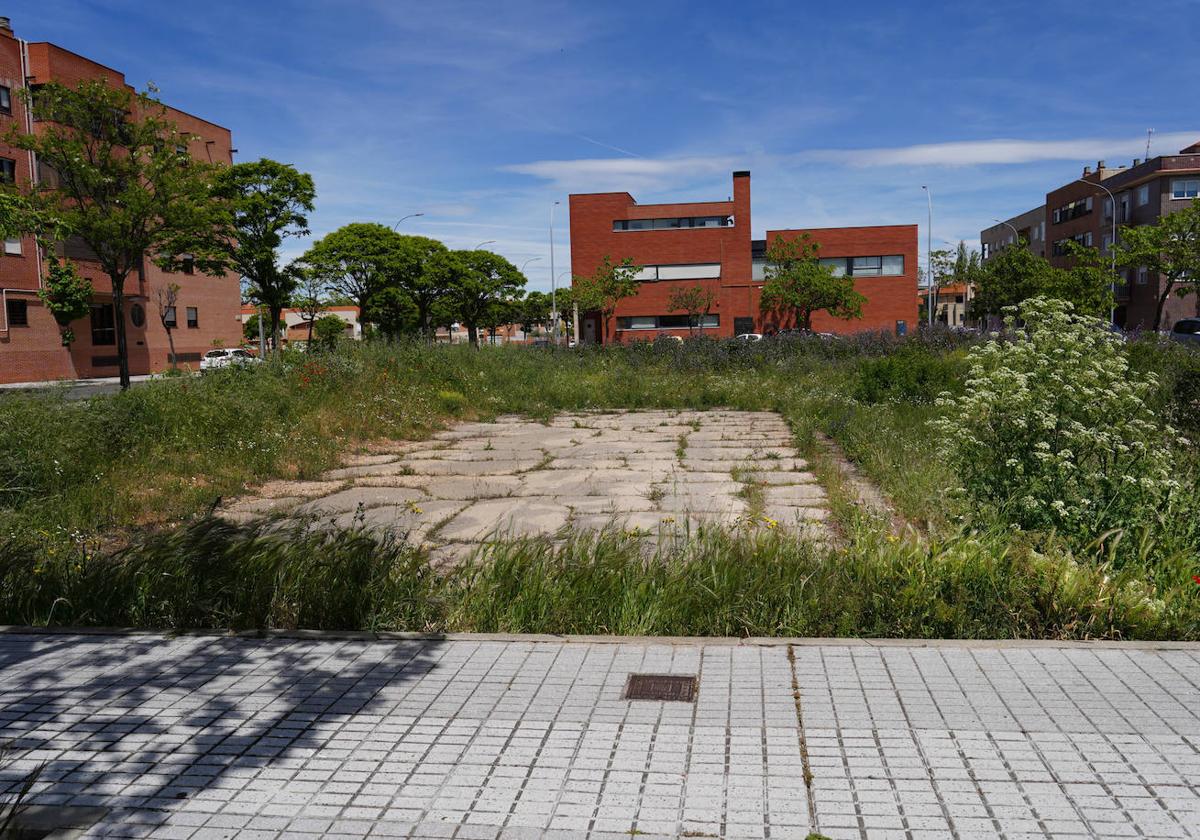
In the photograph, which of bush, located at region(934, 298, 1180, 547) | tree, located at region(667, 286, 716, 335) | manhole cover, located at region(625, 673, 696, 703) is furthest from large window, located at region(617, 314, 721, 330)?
manhole cover, located at region(625, 673, 696, 703)

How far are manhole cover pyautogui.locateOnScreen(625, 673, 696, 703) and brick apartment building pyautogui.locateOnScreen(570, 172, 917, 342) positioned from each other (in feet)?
194

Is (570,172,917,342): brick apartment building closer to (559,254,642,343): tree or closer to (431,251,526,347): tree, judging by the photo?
(559,254,642,343): tree

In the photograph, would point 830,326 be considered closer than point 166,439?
No

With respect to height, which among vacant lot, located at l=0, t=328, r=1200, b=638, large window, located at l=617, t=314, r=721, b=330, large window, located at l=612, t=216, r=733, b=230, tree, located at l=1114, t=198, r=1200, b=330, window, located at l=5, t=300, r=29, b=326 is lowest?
vacant lot, located at l=0, t=328, r=1200, b=638

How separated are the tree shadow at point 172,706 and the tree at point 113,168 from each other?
18249 millimetres

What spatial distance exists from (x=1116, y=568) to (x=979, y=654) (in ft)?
4.70

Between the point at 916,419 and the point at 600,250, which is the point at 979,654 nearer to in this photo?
the point at 916,419

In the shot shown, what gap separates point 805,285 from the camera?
188 feet

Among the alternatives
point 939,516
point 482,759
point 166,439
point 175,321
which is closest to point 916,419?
point 939,516

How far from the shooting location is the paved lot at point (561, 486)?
7.37 meters

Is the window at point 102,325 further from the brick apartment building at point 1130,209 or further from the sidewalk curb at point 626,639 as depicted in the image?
the brick apartment building at point 1130,209

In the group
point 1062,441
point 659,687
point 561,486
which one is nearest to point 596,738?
point 659,687

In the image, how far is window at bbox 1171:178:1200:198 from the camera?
5919cm

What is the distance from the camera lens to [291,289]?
38594mm
